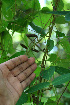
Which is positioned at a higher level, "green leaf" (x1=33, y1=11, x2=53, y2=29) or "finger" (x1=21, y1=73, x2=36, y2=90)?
"green leaf" (x1=33, y1=11, x2=53, y2=29)

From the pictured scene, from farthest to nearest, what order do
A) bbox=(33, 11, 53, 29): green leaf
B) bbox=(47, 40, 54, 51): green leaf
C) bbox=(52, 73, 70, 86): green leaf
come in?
bbox=(33, 11, 53, 29): green leaf
bbox=(47, 40, 54, 51): green leaf
bbox=(52, 73, 70, 86): green leaf

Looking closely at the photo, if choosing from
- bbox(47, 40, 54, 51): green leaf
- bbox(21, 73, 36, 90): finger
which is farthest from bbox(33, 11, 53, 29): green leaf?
bbox(21, 73, 36, 90): finger

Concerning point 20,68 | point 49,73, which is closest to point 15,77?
point 20,68

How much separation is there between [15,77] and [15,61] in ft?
0.32

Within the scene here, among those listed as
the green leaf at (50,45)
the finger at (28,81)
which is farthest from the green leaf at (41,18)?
the finger at (28,81)

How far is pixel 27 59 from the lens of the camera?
691mm

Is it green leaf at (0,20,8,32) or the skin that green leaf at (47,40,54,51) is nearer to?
the skin

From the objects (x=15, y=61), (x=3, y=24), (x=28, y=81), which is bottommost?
(x=28, y=81)

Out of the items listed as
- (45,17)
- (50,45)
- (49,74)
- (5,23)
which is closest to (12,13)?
(5,23)

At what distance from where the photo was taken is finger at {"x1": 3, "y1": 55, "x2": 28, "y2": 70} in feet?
2.16

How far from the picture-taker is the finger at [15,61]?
659 mm

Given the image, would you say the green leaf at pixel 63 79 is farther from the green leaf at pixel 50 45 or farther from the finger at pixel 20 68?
the finger at pixel 20 68

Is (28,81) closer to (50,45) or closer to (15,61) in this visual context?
(15,61)

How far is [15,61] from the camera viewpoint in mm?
671
